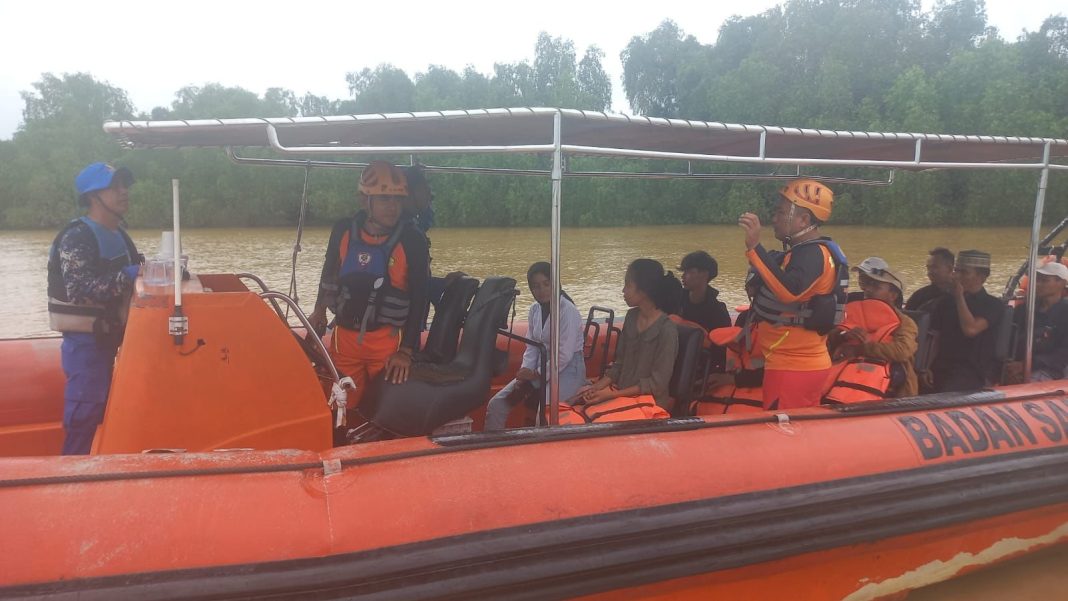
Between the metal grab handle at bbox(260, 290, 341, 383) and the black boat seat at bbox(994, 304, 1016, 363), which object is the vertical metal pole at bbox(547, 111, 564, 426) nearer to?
the metal grab handle at bbox(260, 290, 341, 383)

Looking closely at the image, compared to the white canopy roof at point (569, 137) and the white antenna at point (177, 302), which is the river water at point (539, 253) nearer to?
the white canopy roof at point (569, 137)

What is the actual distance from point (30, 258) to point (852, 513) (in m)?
23.6

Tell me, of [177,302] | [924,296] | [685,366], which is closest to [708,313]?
[685,366]

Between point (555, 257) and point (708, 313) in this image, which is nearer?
point (555, 257)

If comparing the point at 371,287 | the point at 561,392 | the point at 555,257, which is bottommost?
the point at 561,392

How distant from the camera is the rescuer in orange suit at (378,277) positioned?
2.80m

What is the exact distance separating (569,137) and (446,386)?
43.2 inches

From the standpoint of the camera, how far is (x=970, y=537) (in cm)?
268

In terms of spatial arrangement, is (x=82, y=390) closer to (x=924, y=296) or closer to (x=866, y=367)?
(x=866, y=367)

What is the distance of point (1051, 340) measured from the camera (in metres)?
3.60

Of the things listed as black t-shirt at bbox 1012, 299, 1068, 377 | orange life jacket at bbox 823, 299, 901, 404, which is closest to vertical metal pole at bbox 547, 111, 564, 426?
orange life jacket at bbox 823, 299, 901, 404

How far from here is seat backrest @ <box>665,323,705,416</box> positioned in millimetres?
2969

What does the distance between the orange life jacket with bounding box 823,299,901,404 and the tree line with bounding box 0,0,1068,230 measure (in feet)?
26.7

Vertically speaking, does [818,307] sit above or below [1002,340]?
above
